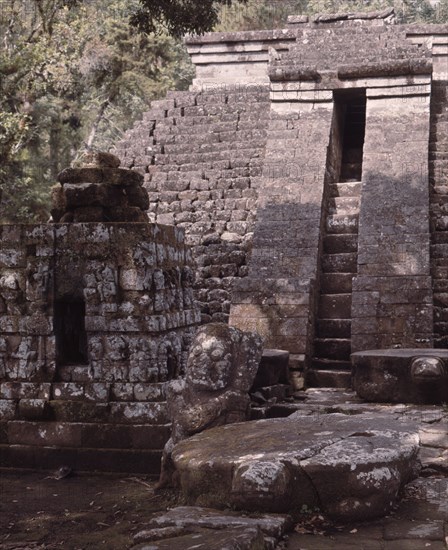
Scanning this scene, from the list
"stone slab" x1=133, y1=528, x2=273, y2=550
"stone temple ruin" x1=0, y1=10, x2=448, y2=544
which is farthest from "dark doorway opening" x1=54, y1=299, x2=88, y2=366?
"stone slab" x1=133, y1=528, x2=273, y2=550

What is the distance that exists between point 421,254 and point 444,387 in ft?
9.44

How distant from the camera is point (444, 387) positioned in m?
6.99

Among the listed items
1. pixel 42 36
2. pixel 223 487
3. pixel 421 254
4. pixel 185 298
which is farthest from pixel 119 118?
pixel 223 487

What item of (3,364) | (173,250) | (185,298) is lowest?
(3,364)

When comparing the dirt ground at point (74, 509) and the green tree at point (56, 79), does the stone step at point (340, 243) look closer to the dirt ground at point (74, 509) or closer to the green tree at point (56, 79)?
the dirt ground at point (74, 509)

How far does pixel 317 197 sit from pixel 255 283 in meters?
2.14

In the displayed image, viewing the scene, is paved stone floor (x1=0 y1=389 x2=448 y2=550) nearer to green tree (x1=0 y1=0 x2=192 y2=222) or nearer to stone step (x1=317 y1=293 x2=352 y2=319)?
stone step (x1=317 y1=293 x2=352 y2=319)

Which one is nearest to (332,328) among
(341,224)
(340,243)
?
(340,243)

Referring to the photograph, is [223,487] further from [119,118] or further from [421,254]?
[119,118]

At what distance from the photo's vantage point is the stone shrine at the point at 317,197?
352 inches

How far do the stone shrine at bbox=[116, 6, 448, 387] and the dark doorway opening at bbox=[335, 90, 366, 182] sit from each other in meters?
0.03

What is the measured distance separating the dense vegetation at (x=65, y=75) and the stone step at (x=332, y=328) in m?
10.8

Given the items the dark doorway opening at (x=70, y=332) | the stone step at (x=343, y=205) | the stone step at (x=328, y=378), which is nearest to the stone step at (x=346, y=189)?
the stone step at (x=343, y=205)

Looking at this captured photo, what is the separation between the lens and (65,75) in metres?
22.2
